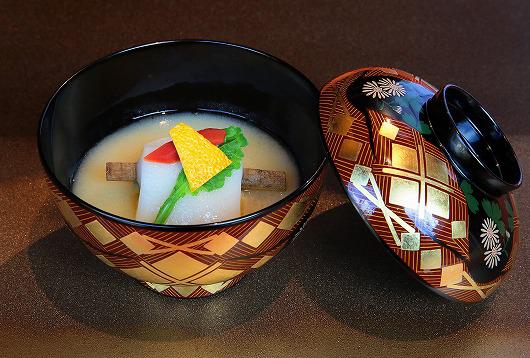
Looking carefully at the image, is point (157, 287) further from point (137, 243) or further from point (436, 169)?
point (436, 169)

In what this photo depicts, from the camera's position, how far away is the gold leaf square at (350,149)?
914mm

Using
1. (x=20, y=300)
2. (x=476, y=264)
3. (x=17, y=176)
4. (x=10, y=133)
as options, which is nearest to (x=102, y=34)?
(x=10, y=133)

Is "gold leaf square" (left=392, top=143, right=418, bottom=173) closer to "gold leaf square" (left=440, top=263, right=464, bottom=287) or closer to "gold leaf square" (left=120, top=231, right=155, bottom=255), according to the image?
"gold leaf square" (left=440, top=263, right=464, bottom=287)

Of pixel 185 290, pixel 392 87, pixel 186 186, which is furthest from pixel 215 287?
pixel 392 87

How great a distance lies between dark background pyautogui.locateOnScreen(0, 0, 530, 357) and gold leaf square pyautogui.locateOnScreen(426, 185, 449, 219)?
17 centimetres

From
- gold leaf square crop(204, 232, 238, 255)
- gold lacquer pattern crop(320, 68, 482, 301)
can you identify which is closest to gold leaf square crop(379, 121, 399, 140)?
gold lacquer pattern crop(320, 68, 482, 301)

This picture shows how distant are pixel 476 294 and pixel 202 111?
51 centimetres

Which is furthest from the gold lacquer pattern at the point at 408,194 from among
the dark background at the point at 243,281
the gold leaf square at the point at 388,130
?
the dark background at the point at 243,281

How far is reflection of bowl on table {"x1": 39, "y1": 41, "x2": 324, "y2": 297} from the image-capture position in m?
0.85

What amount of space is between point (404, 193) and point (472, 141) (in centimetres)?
15

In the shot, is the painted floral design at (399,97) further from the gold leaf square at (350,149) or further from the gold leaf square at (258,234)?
the gold leaf square at (258,234)

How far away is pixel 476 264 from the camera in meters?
0.94

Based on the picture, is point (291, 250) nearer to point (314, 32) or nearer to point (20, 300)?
point (20, 300)

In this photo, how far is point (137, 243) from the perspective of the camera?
33.5 inches
